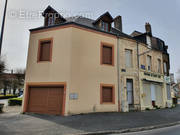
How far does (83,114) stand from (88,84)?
2.42 metres

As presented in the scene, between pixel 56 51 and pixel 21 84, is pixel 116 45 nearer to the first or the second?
pixel 56 51

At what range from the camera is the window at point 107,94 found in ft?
37.1

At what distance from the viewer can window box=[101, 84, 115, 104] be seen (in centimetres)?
Result: 1130

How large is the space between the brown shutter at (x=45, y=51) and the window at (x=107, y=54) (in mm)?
4984

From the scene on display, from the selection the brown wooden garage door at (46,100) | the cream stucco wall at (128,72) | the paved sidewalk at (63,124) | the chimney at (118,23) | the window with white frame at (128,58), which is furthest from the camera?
the chimney at (118,23)

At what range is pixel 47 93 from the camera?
10.4m

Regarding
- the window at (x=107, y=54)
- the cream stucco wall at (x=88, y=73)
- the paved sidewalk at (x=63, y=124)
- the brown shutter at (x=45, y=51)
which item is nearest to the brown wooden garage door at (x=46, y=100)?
the cream stucco wall at (x=88, y=73)

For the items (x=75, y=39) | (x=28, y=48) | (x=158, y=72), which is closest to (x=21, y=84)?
(x=28, y=48)

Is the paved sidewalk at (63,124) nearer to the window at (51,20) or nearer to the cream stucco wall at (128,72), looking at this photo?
the cream stucco wall at (128,72)

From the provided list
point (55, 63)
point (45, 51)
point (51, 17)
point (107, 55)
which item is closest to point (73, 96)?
point (55, 63)

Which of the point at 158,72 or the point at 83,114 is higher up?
the point at 158,72

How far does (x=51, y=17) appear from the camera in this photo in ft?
39.5

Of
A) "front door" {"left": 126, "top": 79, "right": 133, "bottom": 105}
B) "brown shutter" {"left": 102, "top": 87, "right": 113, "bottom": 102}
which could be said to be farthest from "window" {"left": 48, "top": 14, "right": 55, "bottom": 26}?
"front door" {"left": 126, "top": 79, "right": 133, "bottom": 105}

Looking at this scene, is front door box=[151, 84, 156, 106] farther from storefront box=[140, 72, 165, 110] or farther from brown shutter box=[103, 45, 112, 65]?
brown shutter box=[103, 45, 112, 65]
